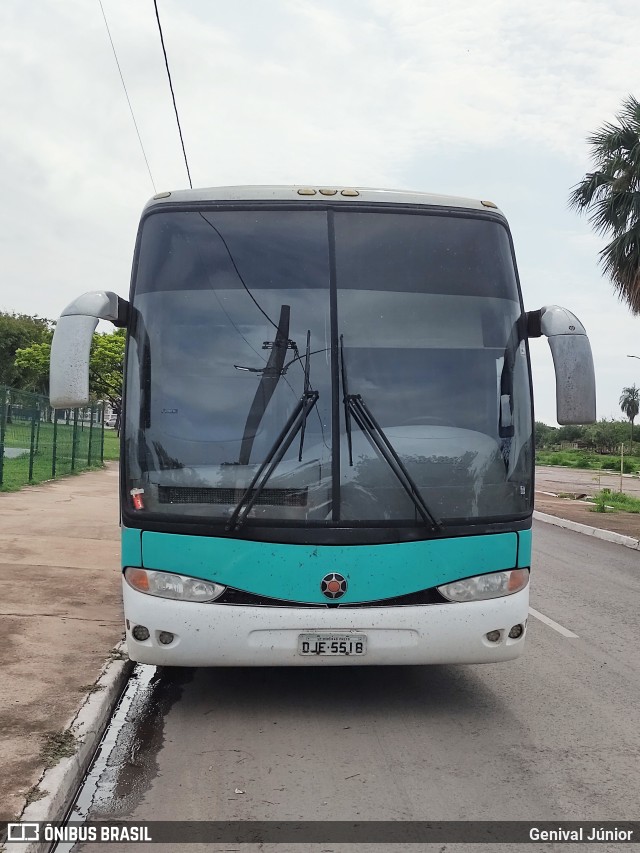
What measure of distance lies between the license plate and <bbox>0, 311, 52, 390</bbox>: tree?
55.0m

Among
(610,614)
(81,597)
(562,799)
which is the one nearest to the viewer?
(562,799)

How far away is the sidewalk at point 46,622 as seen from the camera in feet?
15.5

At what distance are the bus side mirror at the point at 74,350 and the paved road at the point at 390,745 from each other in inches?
77.1

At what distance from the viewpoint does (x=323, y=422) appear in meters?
5.50

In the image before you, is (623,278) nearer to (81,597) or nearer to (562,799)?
(81,597)

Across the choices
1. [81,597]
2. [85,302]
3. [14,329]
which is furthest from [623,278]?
[14,329]

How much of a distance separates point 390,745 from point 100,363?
148 ft

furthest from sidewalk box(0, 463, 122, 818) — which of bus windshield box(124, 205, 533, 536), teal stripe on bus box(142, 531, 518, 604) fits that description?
bus windshield box(124, 205, 533, 536)

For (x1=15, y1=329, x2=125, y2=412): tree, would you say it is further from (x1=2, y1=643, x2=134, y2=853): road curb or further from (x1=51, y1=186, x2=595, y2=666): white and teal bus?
(x1=51, y1=186, x2=595, y2=666): white and teal bus

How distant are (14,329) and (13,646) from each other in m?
56.9

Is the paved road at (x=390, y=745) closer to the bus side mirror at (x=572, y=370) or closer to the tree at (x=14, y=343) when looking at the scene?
the bus side mirror at (x=572, y=370)

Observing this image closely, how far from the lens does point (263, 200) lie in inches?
236

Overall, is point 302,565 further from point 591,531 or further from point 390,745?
point 591,531

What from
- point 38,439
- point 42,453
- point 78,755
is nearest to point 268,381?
point 78,755
